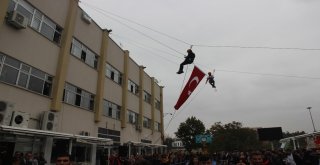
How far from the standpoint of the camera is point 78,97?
2069 centimetres

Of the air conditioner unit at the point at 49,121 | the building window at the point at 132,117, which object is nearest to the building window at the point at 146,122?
the building window at the point at 132,117

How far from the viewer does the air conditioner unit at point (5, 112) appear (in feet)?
44.3

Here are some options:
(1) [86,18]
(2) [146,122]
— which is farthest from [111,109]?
(2) [146,122]

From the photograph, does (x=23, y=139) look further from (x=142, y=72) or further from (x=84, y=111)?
(x=142, y=72)

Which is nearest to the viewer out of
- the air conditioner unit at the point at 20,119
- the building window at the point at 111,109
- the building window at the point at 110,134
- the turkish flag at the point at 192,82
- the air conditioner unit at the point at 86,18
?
the air conditioner unit at the point at 20,119

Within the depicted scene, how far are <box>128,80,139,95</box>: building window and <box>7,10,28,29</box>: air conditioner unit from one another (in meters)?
16.6

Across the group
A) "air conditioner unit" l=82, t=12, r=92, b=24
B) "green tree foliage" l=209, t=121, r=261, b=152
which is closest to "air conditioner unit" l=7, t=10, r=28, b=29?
"air conditioner unit" l=82, t=12, r=92, b=24

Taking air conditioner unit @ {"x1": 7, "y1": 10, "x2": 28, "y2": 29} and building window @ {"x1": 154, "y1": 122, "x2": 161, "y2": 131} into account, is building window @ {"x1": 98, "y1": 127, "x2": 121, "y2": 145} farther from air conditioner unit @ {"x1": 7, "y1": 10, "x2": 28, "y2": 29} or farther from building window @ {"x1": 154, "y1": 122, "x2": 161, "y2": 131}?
building window @ {"x1": 154, "y1": 122, "x2": 161, "y2": 131}

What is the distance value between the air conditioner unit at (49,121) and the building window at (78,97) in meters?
2.30

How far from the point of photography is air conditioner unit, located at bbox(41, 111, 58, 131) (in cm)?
1616

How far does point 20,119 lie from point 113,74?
13.1 m

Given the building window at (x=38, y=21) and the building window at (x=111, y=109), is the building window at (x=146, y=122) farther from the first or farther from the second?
the building window at (x=38, y=21)

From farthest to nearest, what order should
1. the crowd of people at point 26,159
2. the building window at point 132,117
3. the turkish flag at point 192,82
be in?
the building window at point 132,117
the turkish flag at point 192,82
the crowd of people at point 26,159

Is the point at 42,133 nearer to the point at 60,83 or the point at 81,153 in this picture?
the point at 60,83
